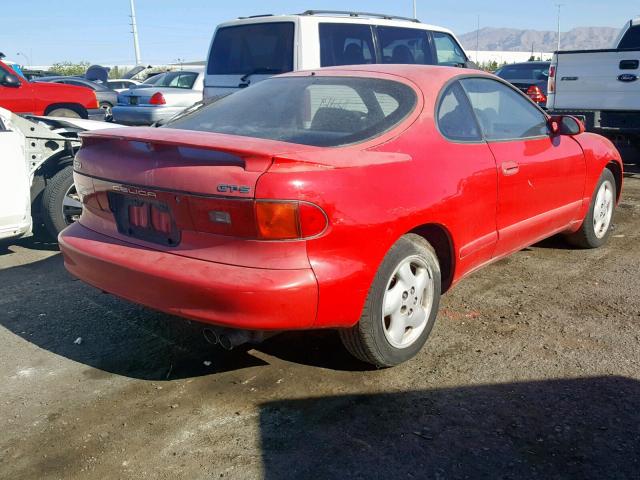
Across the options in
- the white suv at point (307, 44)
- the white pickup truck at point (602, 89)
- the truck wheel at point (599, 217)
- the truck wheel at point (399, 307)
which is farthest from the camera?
the white pickup truck at point (602, 89)

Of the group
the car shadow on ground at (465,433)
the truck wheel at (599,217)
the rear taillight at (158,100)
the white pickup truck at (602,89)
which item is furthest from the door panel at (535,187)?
the rear taillight at (158,100)

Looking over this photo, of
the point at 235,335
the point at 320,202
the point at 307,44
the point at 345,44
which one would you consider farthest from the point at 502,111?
the point at 345,44

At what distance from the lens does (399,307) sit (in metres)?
3.32

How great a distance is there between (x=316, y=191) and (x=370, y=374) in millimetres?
1084

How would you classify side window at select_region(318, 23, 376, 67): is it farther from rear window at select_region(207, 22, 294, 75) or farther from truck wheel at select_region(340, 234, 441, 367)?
truck wheel at select_region(340, 234, 441, 367)

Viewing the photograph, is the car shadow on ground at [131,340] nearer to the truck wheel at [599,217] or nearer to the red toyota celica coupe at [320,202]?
the red toyota celica coupe at [320,202]

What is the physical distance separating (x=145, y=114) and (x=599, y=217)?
29.5ft

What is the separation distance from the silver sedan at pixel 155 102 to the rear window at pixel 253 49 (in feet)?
12.9

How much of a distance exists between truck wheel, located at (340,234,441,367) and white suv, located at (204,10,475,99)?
4413mm

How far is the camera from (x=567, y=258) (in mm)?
5285

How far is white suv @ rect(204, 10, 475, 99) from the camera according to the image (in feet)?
24.2

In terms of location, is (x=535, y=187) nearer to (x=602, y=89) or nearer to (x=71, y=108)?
(x=602, y=89)

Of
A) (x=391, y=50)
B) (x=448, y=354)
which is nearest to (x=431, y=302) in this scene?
(x=448, y=354)

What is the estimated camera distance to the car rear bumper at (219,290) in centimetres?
276
